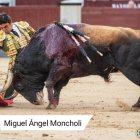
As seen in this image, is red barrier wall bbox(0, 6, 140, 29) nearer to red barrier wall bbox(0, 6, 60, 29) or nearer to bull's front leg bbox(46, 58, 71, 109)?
red barrier wall bbox(0, 6, 60, 29)

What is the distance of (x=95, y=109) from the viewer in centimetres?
810

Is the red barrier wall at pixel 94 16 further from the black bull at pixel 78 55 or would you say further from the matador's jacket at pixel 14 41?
the black bull at pixel 78 55

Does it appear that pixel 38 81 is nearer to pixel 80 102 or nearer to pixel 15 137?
pixel 80 102

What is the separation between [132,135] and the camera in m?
6.46

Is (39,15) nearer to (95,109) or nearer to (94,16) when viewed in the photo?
(94,16)

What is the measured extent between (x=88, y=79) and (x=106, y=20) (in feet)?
20.4

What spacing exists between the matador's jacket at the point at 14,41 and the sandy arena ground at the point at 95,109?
60 cm

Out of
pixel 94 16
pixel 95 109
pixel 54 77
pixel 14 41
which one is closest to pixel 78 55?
pixel 54 77

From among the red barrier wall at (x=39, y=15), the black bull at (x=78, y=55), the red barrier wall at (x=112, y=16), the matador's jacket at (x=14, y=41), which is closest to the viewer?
the black bull at (x=78, y=55)

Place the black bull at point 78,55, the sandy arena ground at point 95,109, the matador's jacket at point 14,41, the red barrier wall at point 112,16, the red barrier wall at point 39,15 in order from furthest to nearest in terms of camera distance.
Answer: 1. the red barrier wall at point 39,15
2. the red barrier wall at point 112,16
3. the matador's jacket at point 14,41
4. the black bull at point 78,55
5. the sandy arena ground at point 95,109

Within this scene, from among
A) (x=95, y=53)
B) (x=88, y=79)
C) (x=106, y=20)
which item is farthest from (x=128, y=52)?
(x=106, y=20)

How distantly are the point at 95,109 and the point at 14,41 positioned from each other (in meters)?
1.17

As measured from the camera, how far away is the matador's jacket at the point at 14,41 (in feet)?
27.3

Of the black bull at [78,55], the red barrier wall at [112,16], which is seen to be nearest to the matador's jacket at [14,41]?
the black bull at [78,55]
